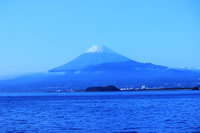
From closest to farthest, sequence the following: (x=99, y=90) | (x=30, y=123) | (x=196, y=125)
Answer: (x=196, y=125) → (x=30, y=123) → (x=99, y=90)

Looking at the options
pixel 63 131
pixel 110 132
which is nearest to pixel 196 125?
pixel 110 132

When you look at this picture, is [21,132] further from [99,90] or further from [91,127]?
[99,90]

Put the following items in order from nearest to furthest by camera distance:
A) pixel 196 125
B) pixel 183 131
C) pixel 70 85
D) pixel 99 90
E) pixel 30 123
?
1. pixel 183 131
2. pixel 196 125
3. pixel 30 123
4. pixel 99 90
5. pixel 70 85

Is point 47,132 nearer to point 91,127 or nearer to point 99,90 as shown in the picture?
point 91,127

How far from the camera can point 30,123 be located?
27156 mm

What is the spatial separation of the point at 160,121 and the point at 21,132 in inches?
341

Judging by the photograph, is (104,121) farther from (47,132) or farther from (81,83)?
(81,83)

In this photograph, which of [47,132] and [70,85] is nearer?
[47,132]

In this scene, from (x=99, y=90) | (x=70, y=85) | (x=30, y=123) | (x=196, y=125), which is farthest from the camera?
(x=70, y=85)

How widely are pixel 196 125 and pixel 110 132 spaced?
4.98 m

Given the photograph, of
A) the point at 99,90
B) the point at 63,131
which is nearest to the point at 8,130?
the point at 63,131

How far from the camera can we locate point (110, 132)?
22.8 meters

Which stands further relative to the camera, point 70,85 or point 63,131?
point 70,85

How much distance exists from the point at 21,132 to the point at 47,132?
1.38m
